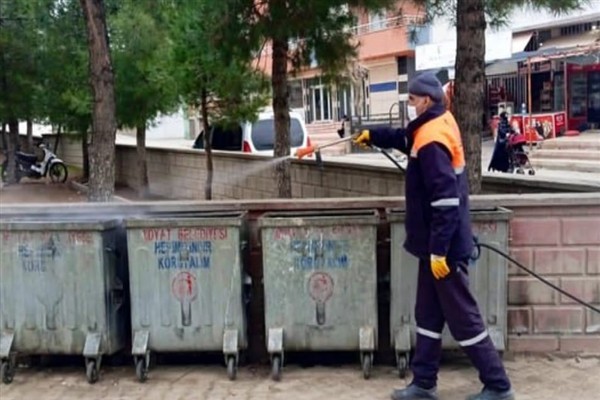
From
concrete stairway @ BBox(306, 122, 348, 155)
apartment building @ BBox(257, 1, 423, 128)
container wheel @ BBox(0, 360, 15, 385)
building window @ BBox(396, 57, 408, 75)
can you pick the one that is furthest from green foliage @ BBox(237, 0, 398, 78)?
building window @ BBox(396, 57, 408, 75)

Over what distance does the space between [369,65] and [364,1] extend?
3414 centimetres

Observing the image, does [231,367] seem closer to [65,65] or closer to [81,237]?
[81,237]

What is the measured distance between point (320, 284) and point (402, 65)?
3625 cm

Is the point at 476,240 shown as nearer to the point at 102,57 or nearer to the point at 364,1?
the point at 364,1

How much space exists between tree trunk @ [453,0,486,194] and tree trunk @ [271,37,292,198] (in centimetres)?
361

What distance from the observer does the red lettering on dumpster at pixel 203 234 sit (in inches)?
203

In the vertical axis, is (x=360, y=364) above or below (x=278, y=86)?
below

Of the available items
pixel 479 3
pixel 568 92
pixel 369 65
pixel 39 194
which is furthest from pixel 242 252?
pixel 369 65

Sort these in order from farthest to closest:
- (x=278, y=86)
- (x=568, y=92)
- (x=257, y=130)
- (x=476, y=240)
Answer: (x=568, y=92), (x=257, y=130), (x=278, y=86), (x=476, y=240)

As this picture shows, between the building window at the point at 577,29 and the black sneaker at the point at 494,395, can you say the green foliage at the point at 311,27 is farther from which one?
the building window at the point at 577,29

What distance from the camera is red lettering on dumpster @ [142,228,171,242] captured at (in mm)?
5199

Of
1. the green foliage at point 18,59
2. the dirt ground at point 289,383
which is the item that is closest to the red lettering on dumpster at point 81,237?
the dirt ground at point 289,383

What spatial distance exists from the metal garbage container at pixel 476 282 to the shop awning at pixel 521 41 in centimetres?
2529

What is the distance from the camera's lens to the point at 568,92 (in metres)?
26.1
